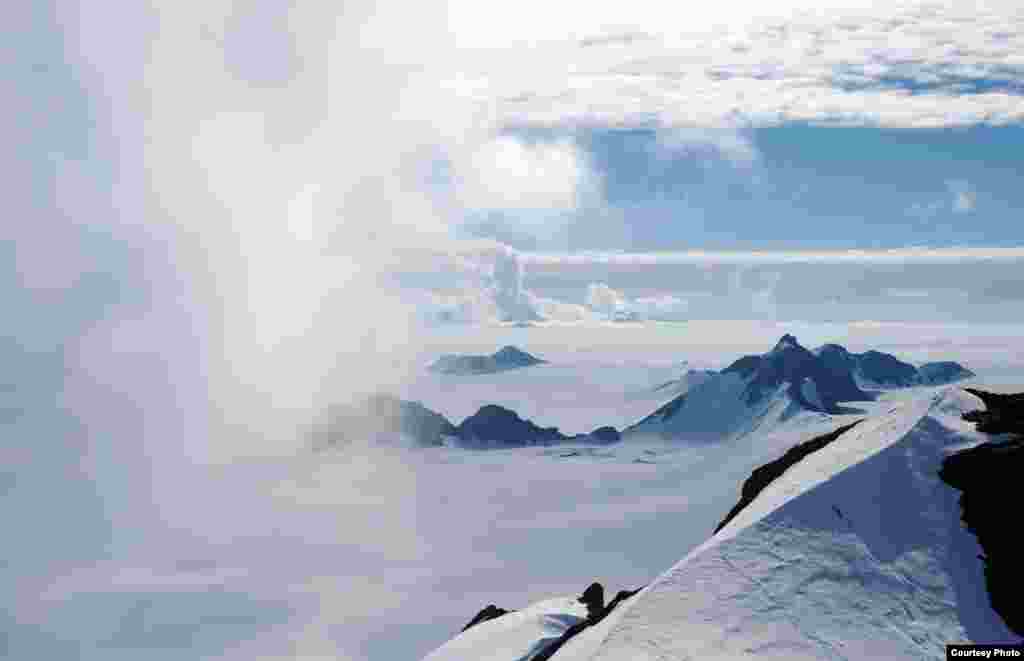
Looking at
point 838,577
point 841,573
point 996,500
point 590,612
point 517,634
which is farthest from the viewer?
point 590,612

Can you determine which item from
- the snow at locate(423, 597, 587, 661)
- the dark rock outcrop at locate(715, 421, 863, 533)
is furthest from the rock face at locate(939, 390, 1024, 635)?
the snow at locate(423, 597, 587, 661)

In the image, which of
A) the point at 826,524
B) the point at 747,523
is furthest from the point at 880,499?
the point at 747,523

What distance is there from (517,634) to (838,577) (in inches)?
1093

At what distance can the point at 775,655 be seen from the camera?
45531 mm

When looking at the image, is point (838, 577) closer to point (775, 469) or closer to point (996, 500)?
point (996, 500)

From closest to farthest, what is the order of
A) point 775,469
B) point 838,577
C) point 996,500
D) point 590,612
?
point 838,577, point 996,500, point 775,469, point 590,612

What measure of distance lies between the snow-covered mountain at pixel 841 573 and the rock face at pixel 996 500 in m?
0.31

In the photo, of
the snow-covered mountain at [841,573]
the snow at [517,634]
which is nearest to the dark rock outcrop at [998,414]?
the snow-covered mountain at [841,573]

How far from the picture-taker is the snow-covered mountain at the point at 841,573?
47.2 meters

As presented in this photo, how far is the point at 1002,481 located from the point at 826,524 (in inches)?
434

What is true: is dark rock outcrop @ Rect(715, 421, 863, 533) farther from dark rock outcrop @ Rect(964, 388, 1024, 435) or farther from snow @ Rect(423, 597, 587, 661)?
snow @ Rect(423, 597, 587, 661)

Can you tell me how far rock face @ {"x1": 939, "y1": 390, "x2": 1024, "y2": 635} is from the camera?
5016cm

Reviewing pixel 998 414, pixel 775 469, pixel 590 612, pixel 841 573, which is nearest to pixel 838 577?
pixel 841 573

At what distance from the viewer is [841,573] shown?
169 ft
